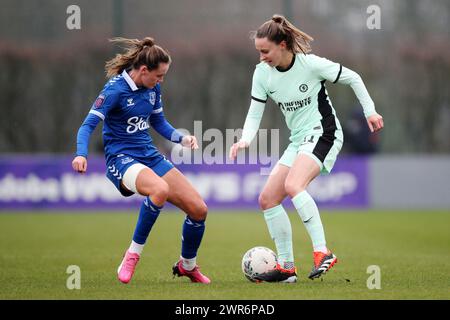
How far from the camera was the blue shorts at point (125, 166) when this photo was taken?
297 inches

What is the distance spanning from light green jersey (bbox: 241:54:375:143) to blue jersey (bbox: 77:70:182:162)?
34.1 inches

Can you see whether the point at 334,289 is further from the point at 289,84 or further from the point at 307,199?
the point at 289,84

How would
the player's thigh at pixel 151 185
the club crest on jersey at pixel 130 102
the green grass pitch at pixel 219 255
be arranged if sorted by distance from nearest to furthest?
the green grass pitch at pixel 219 255 → the player's thigh at pixel 151 185 → the club crest on jersey at pixel 130 102

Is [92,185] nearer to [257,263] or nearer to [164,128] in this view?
[164,128]

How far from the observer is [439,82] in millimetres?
23062

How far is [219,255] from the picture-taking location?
10344 mm

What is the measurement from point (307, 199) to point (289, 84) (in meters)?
1.00

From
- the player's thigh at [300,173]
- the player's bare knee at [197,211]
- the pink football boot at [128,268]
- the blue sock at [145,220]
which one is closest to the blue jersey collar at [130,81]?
the blue sock at [145,220]

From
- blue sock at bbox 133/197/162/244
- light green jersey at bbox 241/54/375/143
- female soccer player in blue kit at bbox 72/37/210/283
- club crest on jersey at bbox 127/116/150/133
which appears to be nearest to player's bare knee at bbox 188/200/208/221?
female soccer player in blue kit at bbox 72/37/210/283

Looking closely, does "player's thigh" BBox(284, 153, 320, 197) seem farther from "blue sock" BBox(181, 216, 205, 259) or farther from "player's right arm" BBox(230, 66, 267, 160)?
"blue sock" BBox(181, 216, 205, 259)

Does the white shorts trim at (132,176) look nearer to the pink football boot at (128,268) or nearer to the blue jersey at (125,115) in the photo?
the blue jersey at (125,115)

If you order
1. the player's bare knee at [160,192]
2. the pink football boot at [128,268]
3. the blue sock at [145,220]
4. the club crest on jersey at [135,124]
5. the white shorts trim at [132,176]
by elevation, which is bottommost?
the pink football boot at [128,268]

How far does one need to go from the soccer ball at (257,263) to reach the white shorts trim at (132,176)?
111 cm

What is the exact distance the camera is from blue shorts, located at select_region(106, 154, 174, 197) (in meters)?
7.55
